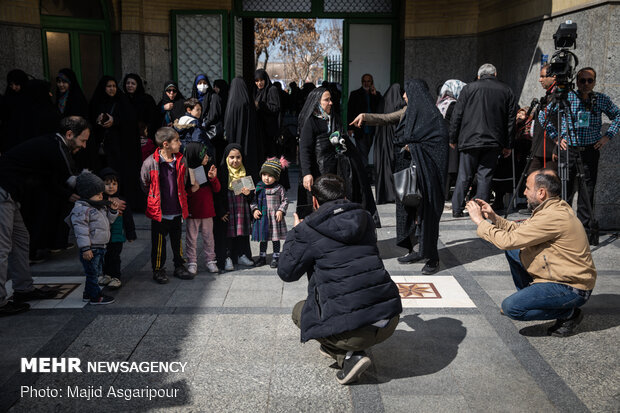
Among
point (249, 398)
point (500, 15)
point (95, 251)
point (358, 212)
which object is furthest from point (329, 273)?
point (500, 15)

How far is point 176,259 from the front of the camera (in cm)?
552

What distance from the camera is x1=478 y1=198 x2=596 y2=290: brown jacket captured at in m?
3.93

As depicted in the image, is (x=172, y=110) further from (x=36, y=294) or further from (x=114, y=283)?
(x=36, y=294)

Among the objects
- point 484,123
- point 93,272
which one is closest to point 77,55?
point 93,272

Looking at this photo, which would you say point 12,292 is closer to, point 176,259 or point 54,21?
point 176,259

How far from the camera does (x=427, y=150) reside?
219 inches

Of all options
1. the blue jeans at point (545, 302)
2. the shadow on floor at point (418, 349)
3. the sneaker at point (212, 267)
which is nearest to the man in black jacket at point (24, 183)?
the sneaker at point (212, 267)

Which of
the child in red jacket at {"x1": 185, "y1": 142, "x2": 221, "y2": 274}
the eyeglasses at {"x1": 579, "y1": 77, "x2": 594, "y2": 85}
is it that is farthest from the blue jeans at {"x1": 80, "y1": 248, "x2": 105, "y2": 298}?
the eyeglasses at {"x1": 579, "y1": 77, "x2": 594, "y2": 85}

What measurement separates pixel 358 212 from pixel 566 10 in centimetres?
559

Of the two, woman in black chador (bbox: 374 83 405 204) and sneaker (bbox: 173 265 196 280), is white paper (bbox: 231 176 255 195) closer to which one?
sneaker (bbox: 173 265 196 280)

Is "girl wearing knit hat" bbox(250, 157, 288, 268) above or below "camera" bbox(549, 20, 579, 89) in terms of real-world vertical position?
below

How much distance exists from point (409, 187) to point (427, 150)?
423mm

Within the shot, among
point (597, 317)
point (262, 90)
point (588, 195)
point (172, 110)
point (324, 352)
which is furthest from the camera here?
point (172, 110)

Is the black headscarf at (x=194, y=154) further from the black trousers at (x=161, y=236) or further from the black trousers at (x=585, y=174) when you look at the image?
the black trousers at (x=585, y=174)
